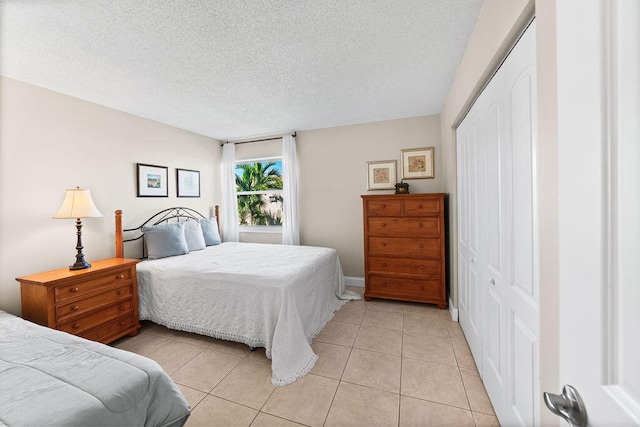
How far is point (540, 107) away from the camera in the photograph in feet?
2.98

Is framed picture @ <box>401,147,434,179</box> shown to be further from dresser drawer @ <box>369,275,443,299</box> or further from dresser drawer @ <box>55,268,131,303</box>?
dresser drawer @ <box>55,268,131,303</box>

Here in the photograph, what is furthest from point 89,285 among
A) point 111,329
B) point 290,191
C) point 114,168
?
point 290,191

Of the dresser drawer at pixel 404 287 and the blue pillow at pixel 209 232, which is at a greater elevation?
the blue pillow at pixel 209 232

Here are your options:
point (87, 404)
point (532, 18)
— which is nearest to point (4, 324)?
point (87, 404)

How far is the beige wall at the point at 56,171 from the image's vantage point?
229cm

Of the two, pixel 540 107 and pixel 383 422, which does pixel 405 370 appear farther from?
pixel 540 107

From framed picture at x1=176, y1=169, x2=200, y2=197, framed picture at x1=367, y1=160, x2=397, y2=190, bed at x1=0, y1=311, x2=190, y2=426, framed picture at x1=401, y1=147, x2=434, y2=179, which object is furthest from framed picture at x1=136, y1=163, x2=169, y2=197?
framed picture at x1=401, y1=147, x2=434, y2=179

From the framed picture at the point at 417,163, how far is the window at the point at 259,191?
212 centimetres

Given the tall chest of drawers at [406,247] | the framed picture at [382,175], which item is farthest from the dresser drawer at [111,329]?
the framed picture at [382,175]

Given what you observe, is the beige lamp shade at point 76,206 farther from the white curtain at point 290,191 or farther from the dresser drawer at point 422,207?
the dresser drawer at point 422,207

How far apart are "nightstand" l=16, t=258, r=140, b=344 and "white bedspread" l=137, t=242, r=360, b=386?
0.63ft

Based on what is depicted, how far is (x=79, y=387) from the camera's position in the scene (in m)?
1.06

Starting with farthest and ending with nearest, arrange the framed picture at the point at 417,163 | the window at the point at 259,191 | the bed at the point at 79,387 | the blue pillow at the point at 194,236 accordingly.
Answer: the window at the point at 259,191
the framed picture at the point at 417,163
the blue pillow at the point at 194,236
the bed at the point at 79,387

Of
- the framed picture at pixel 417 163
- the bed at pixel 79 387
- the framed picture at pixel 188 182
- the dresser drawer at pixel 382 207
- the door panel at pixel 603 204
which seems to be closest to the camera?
the door panel at pixel 603 204
